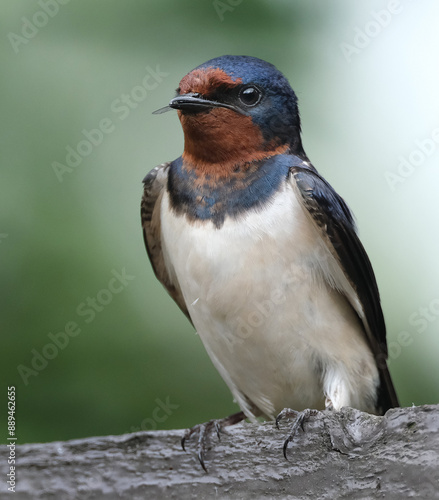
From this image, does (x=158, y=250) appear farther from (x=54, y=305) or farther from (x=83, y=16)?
(x=83, y=16)

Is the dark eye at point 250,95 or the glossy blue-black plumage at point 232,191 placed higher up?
the dark eye at point 250,95

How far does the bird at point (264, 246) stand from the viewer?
6.61 feet

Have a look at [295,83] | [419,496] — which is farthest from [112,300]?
[419,496]

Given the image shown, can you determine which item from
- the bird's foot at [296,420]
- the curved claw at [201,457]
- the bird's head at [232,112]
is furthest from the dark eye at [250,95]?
the curved claw at [201,457]

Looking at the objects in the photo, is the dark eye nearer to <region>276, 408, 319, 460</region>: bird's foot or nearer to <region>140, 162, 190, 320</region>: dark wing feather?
<region>140, 162, 190, 320</region>: dark wing feather

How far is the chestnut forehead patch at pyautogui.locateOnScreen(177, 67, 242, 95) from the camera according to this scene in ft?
6.67

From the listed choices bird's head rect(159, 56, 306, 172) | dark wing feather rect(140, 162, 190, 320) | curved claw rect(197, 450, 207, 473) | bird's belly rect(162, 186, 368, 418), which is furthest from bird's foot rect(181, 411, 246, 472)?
bird's head rect(159, 56, 306, 172)

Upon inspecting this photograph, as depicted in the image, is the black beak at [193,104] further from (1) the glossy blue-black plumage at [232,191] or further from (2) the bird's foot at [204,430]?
(2) the bird's foot at [204,430]

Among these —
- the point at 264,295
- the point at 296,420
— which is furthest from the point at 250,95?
the point at 296,420

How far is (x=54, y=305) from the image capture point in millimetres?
2086

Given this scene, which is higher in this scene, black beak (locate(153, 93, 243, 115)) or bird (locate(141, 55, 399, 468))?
black beak (locate(153, 93, 243, 115))

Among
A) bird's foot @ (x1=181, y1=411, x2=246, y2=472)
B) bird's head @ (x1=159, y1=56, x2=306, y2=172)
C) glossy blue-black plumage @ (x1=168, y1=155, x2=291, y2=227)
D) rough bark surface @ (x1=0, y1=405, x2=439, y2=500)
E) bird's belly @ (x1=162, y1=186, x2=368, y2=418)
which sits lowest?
rough bark surface @ (x1=0, y1=405, x2=439, y2=500)

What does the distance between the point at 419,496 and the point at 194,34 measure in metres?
1.58

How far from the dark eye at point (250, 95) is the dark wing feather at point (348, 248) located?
0.20m
